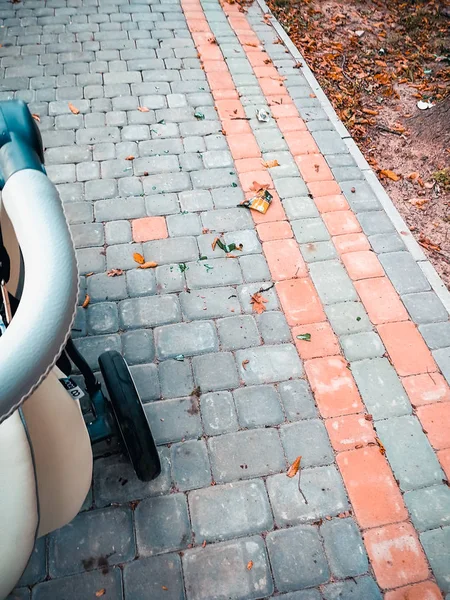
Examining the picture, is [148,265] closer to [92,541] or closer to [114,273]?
[114,273]

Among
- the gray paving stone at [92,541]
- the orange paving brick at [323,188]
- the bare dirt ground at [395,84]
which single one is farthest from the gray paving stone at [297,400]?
the orange paving brick at [323,188]

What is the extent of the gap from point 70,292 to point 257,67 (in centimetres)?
477

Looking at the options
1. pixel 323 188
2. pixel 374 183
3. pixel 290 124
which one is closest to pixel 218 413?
pixel 323 188

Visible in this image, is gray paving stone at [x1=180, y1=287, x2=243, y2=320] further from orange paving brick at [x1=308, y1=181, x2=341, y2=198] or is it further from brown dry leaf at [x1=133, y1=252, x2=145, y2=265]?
orange paving brick at [x1=308, y1=181, x2=341, y2=198]

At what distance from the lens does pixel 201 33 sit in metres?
5.33

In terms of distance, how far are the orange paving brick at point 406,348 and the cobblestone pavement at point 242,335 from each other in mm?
13

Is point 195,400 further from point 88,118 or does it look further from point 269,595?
point 88,118

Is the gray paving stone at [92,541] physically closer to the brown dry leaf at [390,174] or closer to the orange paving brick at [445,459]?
the orange paving brick at [445,459]

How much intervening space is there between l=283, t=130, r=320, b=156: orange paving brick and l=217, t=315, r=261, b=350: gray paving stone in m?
Result: 1.80

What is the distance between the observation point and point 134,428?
2215 millimetres

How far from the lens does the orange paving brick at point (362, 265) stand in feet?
10.9

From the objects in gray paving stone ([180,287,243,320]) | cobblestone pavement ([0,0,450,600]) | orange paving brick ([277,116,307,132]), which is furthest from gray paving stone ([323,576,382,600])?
orange paving brick ([277,116,307,132])

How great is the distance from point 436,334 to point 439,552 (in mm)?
1270

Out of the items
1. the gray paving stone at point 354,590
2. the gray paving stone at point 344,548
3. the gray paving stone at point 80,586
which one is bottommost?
the gray paving stone at point 80,586
